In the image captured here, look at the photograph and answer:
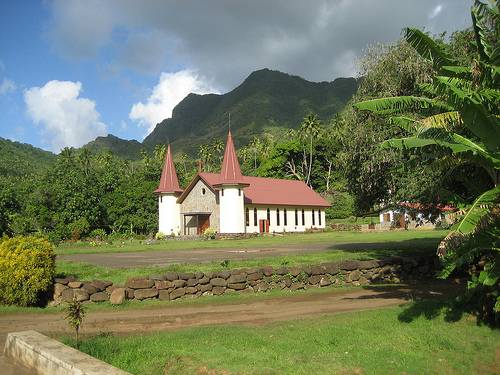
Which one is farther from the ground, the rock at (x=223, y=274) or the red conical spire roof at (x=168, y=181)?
the red conical spire roof at (x=168, y=181)

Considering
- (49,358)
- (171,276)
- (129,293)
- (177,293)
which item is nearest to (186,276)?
(171,276)

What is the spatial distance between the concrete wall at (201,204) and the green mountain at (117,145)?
393 ft

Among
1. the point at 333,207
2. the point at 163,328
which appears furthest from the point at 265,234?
the point at 163,328

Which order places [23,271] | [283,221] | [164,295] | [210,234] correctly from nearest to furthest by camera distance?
[23,271]
[164,295]
[210,234]
[283,221]

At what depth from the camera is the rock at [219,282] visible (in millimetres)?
14798

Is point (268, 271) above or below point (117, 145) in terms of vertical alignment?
below

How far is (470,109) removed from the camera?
325 inches

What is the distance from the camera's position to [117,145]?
585 ft

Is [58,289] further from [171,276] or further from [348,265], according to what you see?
[348,265]

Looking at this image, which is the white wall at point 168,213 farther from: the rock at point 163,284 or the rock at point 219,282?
the rock at point 163,284

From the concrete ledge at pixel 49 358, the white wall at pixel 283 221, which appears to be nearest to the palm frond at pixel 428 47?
the concrete ledge at pixel 49 358

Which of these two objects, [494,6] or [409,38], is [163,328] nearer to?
[409,38]

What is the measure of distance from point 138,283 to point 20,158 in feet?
320

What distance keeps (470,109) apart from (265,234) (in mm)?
40082
